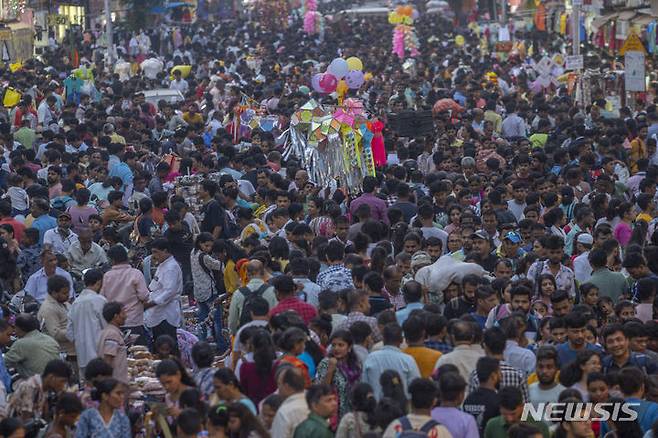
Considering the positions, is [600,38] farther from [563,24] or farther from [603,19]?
[563,24]

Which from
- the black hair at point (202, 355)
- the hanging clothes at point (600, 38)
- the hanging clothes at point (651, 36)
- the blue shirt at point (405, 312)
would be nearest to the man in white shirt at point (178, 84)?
the hanging clothes at point (651, 36)

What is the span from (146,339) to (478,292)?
10.6ft

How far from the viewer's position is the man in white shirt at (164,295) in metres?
12.7

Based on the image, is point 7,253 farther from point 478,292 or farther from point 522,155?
point 522,155

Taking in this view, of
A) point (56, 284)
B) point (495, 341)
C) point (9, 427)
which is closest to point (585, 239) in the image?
point (495, 341)

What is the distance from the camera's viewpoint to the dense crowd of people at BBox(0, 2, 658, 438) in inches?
354

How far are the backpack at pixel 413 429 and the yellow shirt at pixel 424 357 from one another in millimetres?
1383

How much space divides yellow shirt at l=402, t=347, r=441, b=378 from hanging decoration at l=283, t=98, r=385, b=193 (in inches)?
282

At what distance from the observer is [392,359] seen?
9.36 metres

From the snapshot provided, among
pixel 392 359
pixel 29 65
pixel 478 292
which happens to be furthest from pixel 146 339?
pixel 29 65

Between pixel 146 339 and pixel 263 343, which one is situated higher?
pixel 263 343

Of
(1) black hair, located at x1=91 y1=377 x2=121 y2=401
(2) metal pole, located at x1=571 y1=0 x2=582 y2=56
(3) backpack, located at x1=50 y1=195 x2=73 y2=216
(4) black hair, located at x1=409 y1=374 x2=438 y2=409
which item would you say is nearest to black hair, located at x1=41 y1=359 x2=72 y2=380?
(1) black hair, located at x1=91 y1=377 x2=121 y2=401

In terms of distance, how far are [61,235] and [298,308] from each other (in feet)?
→ 14.0

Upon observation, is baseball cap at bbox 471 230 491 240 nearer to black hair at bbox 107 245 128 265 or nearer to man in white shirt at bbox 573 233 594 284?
man in white shirt at bbox 573 233 594 284
